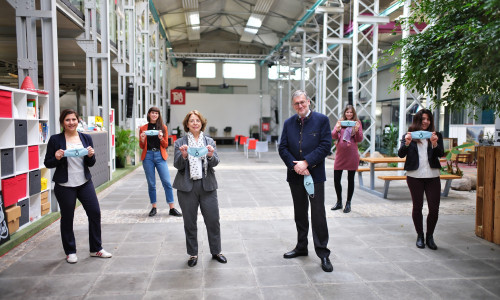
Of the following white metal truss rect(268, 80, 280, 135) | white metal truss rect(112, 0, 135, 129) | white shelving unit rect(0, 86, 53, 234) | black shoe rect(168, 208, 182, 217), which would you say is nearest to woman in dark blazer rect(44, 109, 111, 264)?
white shelving unit rect(0, 86, 53, 234)

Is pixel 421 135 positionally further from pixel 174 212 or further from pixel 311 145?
pixel 174 212

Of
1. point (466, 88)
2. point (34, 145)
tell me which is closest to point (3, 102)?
point (34, 145)

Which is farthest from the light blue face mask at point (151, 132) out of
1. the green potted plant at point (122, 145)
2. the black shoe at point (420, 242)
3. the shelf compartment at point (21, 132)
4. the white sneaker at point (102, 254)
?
the green potted plant at point (122, 145)

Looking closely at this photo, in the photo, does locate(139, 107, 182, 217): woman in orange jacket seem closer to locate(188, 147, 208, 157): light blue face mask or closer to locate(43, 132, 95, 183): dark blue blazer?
locate(43, 132, 95, 183): dark blue blazer

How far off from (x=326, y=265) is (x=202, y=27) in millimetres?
22886

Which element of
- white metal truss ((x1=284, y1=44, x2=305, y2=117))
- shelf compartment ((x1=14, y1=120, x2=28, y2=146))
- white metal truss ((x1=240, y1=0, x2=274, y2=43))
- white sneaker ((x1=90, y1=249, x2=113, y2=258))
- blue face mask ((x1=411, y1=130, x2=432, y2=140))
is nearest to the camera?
white sneaker ((x1=90, y1=249, x2=113, y2=258))

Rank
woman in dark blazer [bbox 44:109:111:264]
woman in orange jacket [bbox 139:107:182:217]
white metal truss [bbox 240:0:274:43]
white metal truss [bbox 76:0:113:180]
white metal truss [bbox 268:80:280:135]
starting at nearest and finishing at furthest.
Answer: woman in dark blazer [bbox 44:109:111:264]
woman in orange jacket [bbox 139:107:182:217]
white metal truss [bbox 76:0:113:180]
white metal truss [bbox 240:0:274:43]
white metal truss [bbox 268:80:280:135]

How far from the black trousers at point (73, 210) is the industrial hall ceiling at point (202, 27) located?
5.13 metres

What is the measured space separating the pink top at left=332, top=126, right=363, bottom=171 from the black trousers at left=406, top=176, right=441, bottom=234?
1.38 m

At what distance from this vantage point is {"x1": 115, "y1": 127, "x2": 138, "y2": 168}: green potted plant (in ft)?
34.3

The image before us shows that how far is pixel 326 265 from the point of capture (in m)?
3.47

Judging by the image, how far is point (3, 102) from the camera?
4152mm

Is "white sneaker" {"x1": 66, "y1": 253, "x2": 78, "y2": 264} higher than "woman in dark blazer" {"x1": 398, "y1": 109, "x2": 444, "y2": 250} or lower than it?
lower

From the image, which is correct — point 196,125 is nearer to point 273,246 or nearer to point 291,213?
point 273,246
